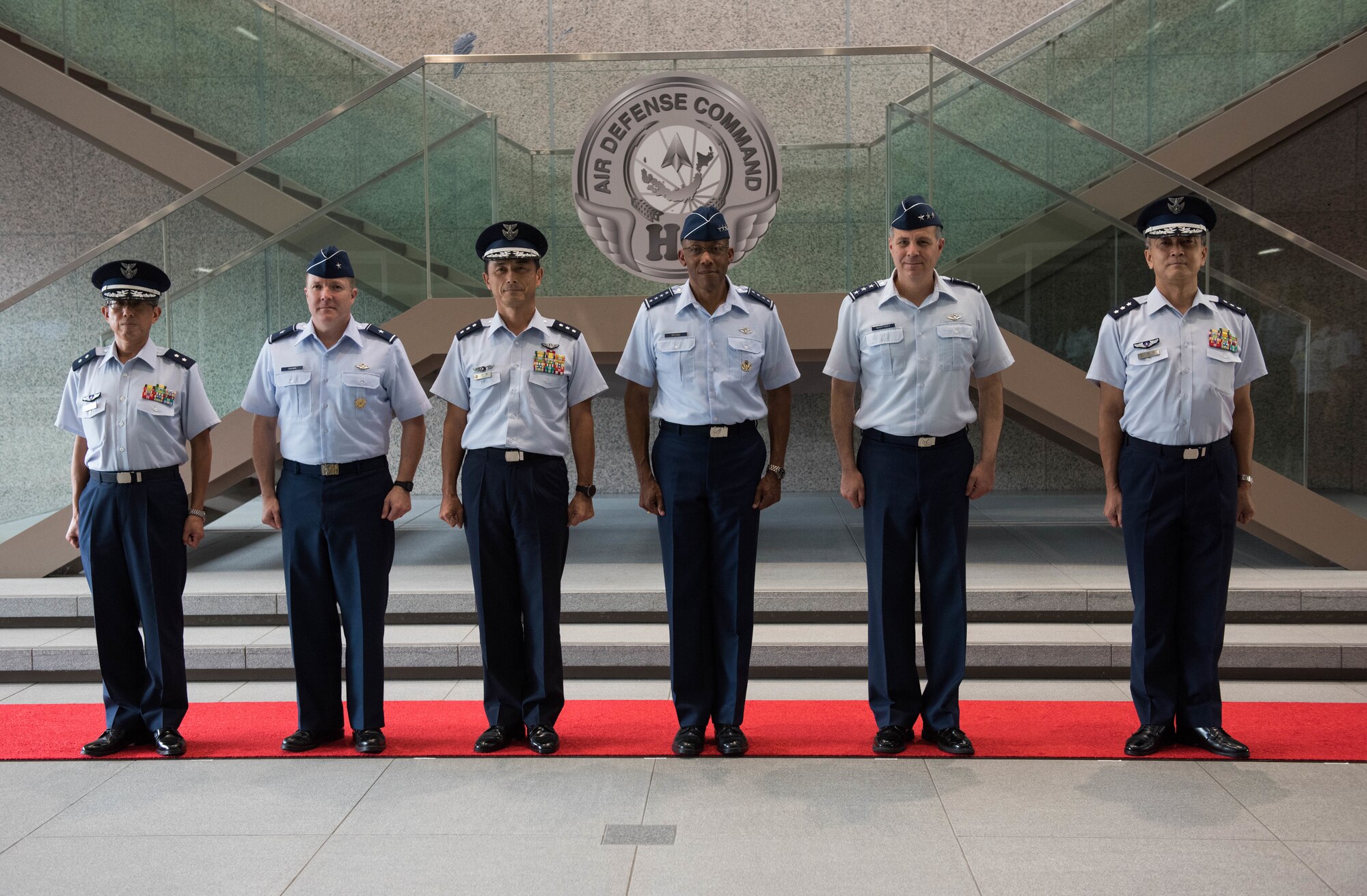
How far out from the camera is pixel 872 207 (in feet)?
17.8

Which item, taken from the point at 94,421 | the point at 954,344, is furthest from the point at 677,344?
the point at 94,421

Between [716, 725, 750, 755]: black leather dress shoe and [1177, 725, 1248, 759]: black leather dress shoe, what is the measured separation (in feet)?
4.68

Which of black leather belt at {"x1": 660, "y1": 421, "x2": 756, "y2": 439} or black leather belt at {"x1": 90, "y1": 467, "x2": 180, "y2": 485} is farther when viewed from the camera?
black leather belt at {"x1": 90, "y1": 467, "x2": 180, "y2": 485}

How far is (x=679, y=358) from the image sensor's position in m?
3.45

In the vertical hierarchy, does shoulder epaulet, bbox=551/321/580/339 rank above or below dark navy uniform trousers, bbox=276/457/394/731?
above

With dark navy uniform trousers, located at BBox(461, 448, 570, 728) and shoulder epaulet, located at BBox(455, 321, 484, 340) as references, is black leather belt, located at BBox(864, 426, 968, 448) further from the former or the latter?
shoulder epaulet, located at BBox(455, 321, 484, 340)

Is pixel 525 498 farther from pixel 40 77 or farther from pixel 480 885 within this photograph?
pixel 40 77

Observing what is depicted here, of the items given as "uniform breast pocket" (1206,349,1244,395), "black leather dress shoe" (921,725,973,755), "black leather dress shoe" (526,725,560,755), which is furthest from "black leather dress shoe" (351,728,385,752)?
"uniform breast pocket" (1206,349,1244,395)

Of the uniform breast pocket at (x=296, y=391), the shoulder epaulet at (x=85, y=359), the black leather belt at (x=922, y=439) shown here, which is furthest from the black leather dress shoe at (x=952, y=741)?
the shoulder epaulet at (x=85, y=359)

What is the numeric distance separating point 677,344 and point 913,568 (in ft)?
3.42

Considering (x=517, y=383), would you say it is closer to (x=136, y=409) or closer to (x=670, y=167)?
(x=136, y=409)

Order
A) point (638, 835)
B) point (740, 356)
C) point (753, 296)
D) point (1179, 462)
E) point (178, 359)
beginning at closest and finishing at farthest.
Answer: point (638, 835) < point (1179, 462) < point (740, 356) < point (753, 296) < point (178, 359)

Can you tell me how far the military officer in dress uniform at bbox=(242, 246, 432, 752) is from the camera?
3.48 metres

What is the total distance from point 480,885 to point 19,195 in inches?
314
